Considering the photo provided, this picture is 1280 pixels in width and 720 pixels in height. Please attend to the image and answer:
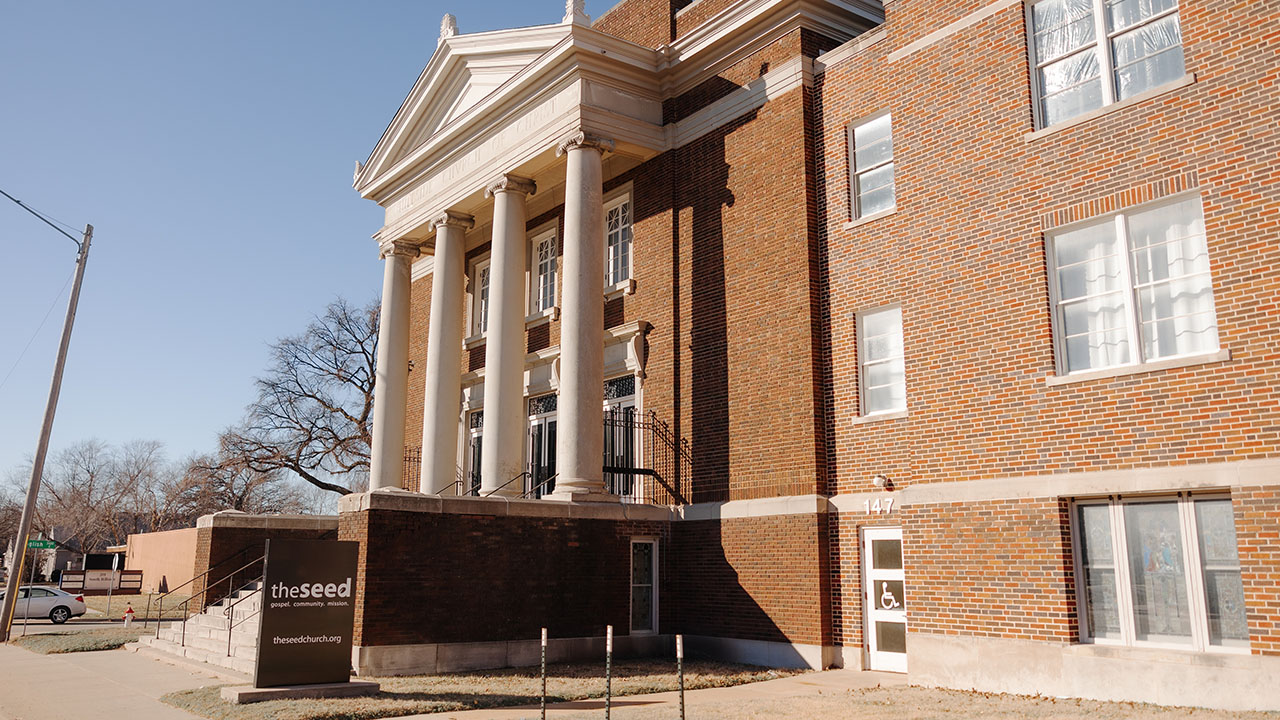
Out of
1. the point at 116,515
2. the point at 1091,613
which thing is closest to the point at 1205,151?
the point at 1091,613

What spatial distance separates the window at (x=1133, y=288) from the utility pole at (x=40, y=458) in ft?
73.5

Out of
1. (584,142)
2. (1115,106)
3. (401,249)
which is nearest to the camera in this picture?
(1115,106)

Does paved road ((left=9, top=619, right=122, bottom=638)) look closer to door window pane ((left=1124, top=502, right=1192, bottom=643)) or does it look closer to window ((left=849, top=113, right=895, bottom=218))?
window ((left=849, top=113, right=895, bottom=218))

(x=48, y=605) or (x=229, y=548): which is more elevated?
(x=229, y=548)

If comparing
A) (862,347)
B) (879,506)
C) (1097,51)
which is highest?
(1097,51)

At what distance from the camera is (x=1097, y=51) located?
13070 millimetres

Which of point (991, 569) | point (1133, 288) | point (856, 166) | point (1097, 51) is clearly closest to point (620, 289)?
point (856, 166)

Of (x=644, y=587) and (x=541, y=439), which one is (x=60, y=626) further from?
(x=644, y=587)

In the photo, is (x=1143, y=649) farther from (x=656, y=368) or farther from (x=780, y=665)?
(x=656, y=368)

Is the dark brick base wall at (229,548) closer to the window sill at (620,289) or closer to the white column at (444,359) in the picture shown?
the white column at (444,359)

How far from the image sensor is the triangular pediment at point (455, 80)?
22.3 meters

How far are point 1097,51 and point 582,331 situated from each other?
1035 cm

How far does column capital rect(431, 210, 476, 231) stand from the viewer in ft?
80.3

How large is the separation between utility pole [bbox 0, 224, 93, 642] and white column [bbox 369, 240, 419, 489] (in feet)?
25.3
